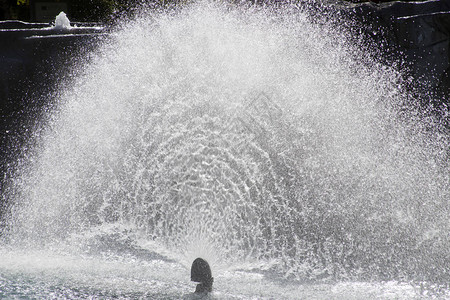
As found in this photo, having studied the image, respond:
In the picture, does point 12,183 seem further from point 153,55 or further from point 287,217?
point 287,217

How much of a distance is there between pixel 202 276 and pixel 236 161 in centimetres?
241

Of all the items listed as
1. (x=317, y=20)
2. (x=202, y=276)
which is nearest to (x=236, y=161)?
(x=202, y=276)

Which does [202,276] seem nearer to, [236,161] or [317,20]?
[236,161]

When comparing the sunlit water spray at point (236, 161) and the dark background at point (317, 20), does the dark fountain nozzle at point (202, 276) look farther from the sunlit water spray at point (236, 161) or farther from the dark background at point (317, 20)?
the dark background at point (317, 20)

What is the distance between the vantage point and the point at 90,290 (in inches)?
140

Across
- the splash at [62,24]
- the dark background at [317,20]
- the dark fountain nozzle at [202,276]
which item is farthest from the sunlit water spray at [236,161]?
the splash at [62,24]

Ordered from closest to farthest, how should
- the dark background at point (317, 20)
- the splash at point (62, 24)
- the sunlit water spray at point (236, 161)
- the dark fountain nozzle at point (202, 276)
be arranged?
1. the dark fountain nozzle at point (202, 276)
2. the sunlit water spray at point (236, 161)
3. the dark background at point (317, 20)
4. the splash at point (62, 24)

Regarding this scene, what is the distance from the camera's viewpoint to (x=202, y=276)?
140 inches

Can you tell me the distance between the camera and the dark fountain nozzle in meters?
3.54

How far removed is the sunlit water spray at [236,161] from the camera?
484cm

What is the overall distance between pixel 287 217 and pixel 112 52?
3.40 m

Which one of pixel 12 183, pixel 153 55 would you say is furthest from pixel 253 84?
pixel 12 183

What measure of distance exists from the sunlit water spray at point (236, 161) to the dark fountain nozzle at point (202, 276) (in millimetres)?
646

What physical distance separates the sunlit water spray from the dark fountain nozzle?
25.4 inches
